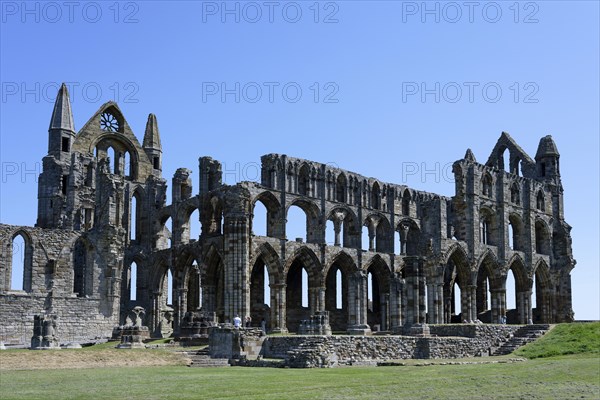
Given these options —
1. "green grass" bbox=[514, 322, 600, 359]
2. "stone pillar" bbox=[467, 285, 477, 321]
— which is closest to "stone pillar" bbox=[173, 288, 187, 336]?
"stone pillar" bbox=[467, 285, 477, 321]

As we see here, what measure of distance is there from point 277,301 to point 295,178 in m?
8.39

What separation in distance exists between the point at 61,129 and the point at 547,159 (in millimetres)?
39808

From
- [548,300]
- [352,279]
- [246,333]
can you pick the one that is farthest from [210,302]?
[548,300]

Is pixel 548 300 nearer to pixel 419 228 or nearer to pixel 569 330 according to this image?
pixel 419 228

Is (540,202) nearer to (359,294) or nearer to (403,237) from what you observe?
(403,237)

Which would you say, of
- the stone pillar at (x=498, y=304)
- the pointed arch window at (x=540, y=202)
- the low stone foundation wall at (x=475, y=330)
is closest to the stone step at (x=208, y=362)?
the low stone foundation wall at (x=475, y=330)

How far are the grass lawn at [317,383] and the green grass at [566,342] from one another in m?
6.12

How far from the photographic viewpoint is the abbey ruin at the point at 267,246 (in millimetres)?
48594

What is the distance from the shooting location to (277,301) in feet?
173

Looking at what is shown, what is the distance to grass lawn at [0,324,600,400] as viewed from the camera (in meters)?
18.9

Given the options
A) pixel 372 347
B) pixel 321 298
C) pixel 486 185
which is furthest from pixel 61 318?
pixel 486 185

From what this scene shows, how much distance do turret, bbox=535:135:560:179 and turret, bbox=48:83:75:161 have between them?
3861 centimetres

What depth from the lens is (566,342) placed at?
1438 inches

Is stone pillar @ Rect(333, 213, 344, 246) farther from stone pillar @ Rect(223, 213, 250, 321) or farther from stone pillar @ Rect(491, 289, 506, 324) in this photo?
stone pillar @ Rect(491, 289, 506, 324)
